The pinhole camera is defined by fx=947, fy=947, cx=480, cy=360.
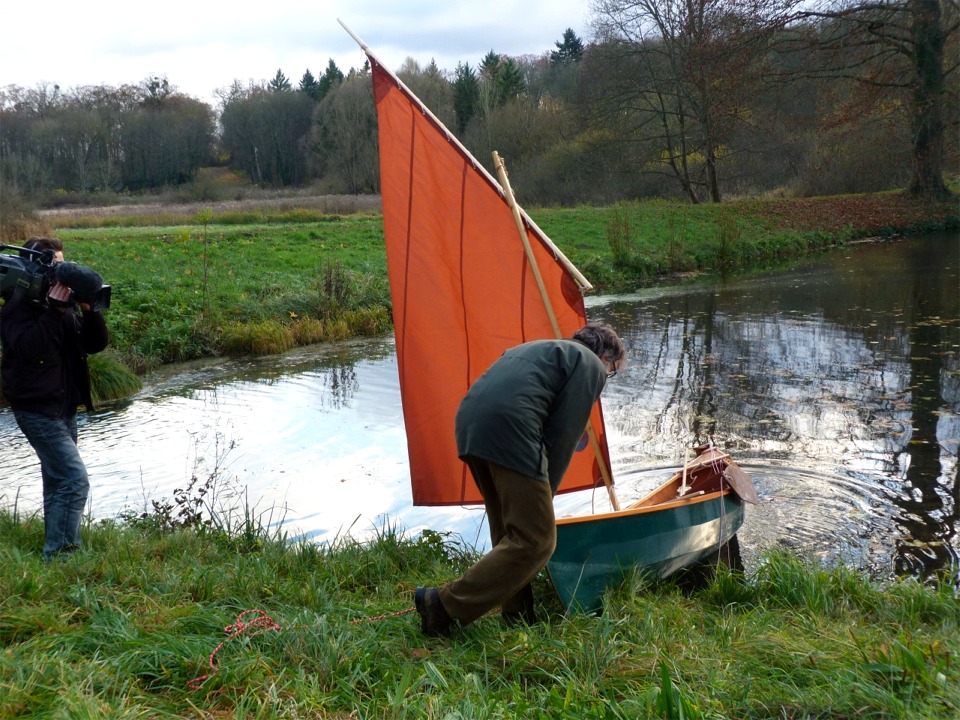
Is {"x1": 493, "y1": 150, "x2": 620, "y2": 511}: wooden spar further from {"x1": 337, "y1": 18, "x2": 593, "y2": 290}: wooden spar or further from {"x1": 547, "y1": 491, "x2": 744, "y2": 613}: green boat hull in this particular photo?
{"x1": 547, "y1": 491, "x2": 744, "y2": 613}: green boat hull

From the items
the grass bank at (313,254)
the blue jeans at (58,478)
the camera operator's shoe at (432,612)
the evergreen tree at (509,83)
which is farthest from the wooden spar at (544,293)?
the evergreen tree at (509,83)

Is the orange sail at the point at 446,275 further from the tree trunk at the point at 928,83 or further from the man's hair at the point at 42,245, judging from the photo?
the tree trunk at the point at 928,83

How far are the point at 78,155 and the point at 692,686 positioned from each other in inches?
2033

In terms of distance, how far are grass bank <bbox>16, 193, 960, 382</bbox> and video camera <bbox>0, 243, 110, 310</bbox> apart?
792 cm

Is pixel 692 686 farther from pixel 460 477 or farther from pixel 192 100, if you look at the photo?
pixel 192 100

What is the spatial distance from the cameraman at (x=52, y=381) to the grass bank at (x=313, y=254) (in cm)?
780

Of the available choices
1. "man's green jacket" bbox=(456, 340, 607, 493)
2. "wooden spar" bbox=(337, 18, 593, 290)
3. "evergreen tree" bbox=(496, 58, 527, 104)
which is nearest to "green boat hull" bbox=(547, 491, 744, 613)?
"man's green jacket" bbox=(456, 340, 607, 493)

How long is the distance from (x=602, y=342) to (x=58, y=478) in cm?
291

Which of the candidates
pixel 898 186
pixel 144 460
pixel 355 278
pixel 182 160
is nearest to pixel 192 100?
pixel 182 160

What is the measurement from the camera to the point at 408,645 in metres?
3.81

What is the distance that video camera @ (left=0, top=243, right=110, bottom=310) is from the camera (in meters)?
4.73

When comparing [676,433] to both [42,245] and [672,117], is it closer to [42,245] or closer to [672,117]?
[42,245]

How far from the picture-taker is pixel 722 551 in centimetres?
572

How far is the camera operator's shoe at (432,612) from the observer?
392 centimetres
